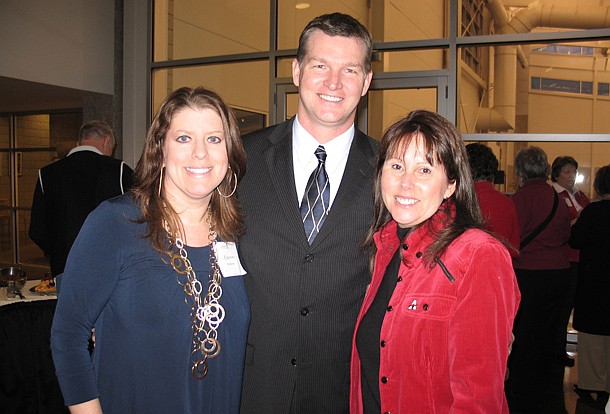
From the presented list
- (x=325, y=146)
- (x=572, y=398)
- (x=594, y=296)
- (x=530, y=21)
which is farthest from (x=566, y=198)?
(x=325, y=146)

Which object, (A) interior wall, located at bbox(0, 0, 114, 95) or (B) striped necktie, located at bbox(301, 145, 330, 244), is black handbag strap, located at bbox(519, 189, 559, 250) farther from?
(A) interior wall, located at bbox(0, 0, 114, 95)

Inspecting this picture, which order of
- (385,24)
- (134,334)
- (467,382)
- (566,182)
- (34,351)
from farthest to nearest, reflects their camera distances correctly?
(385,24)
(566,182)
(34,351)
(134,334)
(467,382)

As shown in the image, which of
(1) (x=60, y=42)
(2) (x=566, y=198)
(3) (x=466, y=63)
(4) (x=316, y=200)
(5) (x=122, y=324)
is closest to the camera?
(5) (x=122, y=324)

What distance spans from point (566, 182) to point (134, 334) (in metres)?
5.18

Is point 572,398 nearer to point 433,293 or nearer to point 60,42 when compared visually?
point 433,293

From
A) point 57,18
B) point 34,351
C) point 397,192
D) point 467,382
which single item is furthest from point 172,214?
point 57,18

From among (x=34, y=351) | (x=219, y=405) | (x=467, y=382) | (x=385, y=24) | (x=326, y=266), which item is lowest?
(x=34, y=351)

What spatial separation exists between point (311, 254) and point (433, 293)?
1.74 ft

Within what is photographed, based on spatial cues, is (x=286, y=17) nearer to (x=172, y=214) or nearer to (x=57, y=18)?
(x=57, y=18)

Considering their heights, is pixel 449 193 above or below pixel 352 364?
above

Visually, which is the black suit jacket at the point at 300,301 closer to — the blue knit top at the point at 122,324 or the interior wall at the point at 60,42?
the blue knit top at the point at 122,324

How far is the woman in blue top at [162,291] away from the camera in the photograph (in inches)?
62.3

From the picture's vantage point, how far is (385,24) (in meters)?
6.09

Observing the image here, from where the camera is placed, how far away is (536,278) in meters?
4.32
